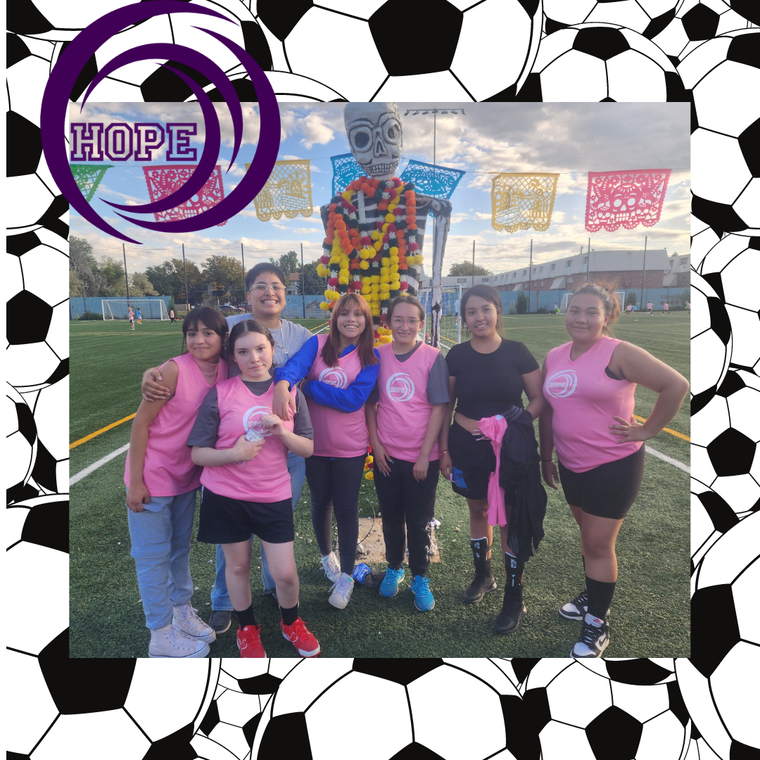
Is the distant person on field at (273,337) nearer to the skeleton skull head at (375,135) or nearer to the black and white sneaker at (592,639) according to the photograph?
the skeleton skull head at (375,135)

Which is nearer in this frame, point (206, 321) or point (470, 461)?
point (206, 321)

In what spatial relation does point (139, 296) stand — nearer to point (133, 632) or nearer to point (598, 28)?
point (133, 632)

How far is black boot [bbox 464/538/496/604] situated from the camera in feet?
6.68

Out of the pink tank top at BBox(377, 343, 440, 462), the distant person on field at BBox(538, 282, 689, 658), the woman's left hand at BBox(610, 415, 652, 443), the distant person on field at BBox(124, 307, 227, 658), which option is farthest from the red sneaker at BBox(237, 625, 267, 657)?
the woman's left hand at BBox(610, 415, 652, 443)

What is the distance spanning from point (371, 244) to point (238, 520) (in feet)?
5.24

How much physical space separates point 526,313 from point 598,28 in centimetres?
130

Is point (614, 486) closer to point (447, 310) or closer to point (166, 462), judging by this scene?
point (447, 310)

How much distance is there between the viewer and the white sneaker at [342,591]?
6.49 ft

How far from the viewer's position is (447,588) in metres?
2.09

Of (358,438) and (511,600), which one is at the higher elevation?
(358,438)

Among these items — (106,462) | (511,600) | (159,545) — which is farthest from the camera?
(106,462)

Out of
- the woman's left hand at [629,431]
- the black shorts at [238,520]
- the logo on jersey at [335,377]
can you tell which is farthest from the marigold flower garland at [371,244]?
the woman's left hand at [629,431]

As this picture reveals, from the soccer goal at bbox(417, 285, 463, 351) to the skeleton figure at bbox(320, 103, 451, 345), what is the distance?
0.12 feet

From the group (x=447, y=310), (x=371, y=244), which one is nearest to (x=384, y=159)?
(x=371, y=244)
